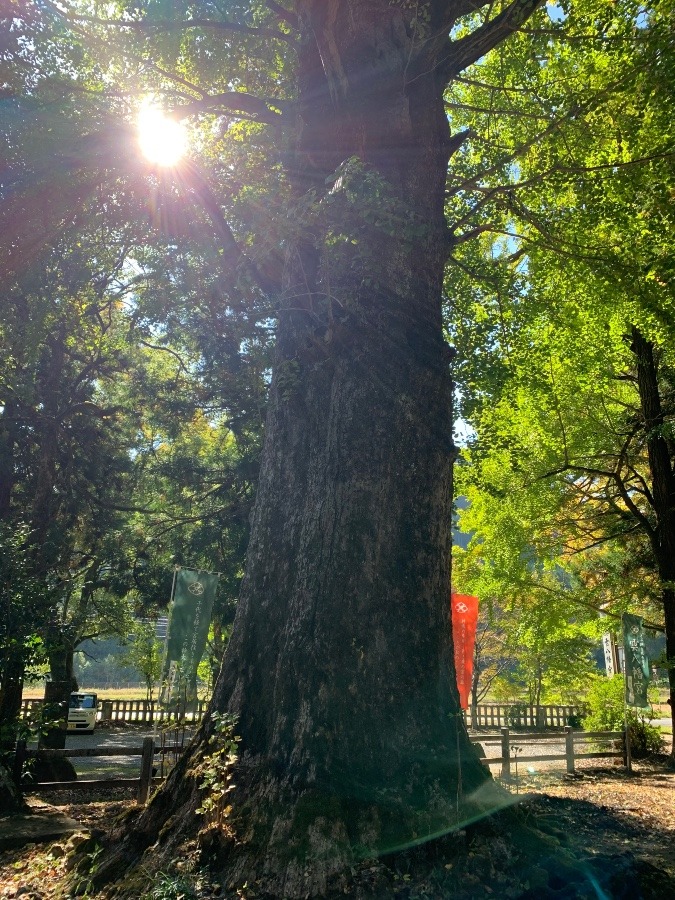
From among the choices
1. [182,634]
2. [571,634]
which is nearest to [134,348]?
[182,634]

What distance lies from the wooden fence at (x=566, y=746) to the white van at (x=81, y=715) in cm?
1558

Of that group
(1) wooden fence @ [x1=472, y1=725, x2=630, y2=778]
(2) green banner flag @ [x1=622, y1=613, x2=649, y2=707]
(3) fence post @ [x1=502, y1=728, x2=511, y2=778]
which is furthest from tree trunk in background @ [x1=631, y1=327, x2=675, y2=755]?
(3) fence post @ [x1=502, y1=728, x2=511, y2=778]

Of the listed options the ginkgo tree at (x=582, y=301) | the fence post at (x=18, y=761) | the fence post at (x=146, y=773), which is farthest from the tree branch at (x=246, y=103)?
the fence post at (x=18, y=761)

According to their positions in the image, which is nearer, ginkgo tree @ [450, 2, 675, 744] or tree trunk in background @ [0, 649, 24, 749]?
ginkgo tree @ [450, 2, 675, 744]

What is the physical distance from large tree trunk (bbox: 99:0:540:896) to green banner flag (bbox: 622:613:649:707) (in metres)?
11.4

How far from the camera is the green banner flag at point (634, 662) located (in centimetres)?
1409

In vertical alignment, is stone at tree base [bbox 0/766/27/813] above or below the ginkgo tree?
below

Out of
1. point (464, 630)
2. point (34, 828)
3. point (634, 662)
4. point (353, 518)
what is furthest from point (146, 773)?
point (634, 662)

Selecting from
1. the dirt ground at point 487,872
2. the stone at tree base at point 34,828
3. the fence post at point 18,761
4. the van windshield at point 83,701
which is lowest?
the van windshield at point 83,701

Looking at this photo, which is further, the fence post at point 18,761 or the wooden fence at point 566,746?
the wooden fence at point 566,746

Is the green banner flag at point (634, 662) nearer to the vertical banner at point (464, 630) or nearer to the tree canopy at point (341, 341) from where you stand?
the tree canopy at point (341, 341)

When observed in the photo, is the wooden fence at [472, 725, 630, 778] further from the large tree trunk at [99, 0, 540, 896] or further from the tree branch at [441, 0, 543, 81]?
the tree branch at [441, 0, 543, 81]

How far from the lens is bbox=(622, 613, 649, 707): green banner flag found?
46.2ft

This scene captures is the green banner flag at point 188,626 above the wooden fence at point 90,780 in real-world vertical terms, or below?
above
